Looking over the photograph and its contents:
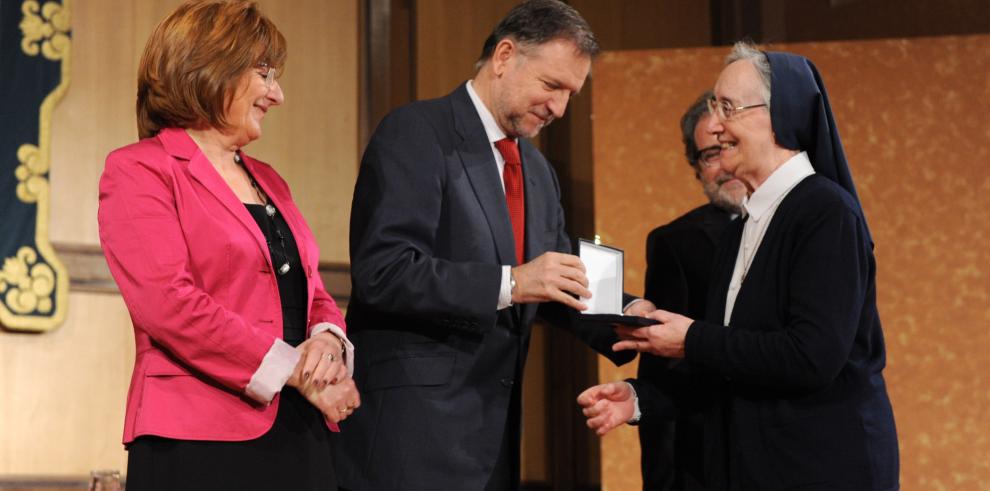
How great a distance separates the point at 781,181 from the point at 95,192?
8.97ft

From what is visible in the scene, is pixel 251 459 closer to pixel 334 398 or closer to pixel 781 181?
pixel 334 398

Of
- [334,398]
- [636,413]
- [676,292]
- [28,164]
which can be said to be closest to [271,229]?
[334,398]

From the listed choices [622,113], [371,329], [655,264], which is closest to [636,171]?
[622,113]

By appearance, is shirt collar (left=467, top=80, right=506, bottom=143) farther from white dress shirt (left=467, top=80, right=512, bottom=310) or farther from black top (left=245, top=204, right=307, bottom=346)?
black top (left=245, top=204, right=307, bottom=346)

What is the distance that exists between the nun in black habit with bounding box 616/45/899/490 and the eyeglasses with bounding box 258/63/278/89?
929mm

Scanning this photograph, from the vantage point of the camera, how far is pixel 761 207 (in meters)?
2.39

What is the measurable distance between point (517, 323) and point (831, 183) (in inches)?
29.7

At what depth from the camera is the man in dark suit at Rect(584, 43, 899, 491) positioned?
7.07 ft

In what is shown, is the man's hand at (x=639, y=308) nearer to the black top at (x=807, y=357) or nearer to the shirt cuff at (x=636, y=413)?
the shirt cuff at (x=636, y=413)

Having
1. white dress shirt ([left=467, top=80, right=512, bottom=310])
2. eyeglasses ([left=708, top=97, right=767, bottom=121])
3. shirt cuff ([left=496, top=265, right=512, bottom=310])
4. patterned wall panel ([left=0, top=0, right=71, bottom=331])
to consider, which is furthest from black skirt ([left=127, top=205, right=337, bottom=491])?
patterned wall panel ([left=0, top=0, right=71, bottom=331])

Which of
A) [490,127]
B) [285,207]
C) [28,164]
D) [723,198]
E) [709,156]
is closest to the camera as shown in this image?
[285,207]

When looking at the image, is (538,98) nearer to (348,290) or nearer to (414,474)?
(414,474)

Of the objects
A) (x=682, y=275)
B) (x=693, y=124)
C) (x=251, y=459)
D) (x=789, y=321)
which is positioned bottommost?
(x=251, y=459)

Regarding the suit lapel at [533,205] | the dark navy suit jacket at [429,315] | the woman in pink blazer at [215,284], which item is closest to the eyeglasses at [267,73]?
the woman in pink blazer at [215,284]
